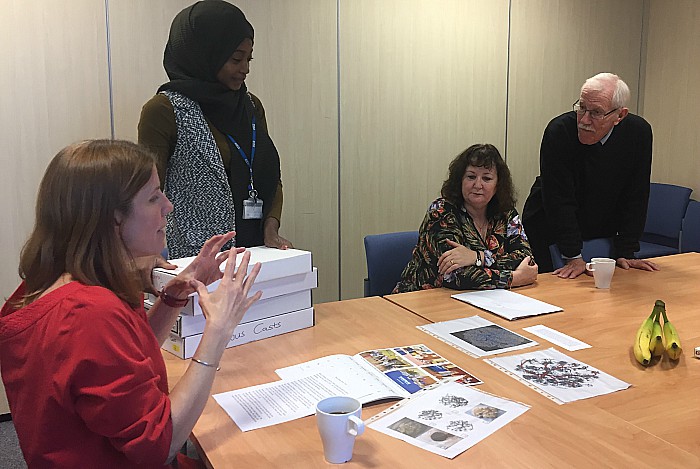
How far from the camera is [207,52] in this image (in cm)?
238

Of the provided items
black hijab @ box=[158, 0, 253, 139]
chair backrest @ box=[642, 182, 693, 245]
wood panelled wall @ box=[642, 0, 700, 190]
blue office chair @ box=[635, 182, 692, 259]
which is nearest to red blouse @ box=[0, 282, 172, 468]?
black hijab @ box=[158, 0, 253, 139]

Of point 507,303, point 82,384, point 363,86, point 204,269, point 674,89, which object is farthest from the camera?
point 674,89

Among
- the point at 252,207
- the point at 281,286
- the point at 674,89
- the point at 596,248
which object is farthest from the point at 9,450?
the point at 674,89

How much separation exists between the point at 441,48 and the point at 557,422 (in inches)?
122

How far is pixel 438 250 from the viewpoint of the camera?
255 cm

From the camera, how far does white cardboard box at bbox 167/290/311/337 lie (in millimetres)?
1753

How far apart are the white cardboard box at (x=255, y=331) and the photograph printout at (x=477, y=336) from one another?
14.2 inches

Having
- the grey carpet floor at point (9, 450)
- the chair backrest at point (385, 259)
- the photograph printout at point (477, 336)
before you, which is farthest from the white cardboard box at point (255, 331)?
the grey carpet floor at point (9, 450)

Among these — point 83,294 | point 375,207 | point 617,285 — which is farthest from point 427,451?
point 375,207

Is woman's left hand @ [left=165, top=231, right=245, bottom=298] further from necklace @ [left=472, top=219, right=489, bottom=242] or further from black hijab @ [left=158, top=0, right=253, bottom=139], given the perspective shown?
necklace @ [left=472, top=219, right=489, bottom=242]

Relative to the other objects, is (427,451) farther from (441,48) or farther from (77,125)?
(441,48)

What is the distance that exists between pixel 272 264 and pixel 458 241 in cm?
95

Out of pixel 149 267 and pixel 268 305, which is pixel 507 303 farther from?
pixel 149 267

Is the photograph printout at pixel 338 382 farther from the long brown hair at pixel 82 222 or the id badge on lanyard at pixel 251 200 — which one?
the id badge on lanyard at pixel 251 200
